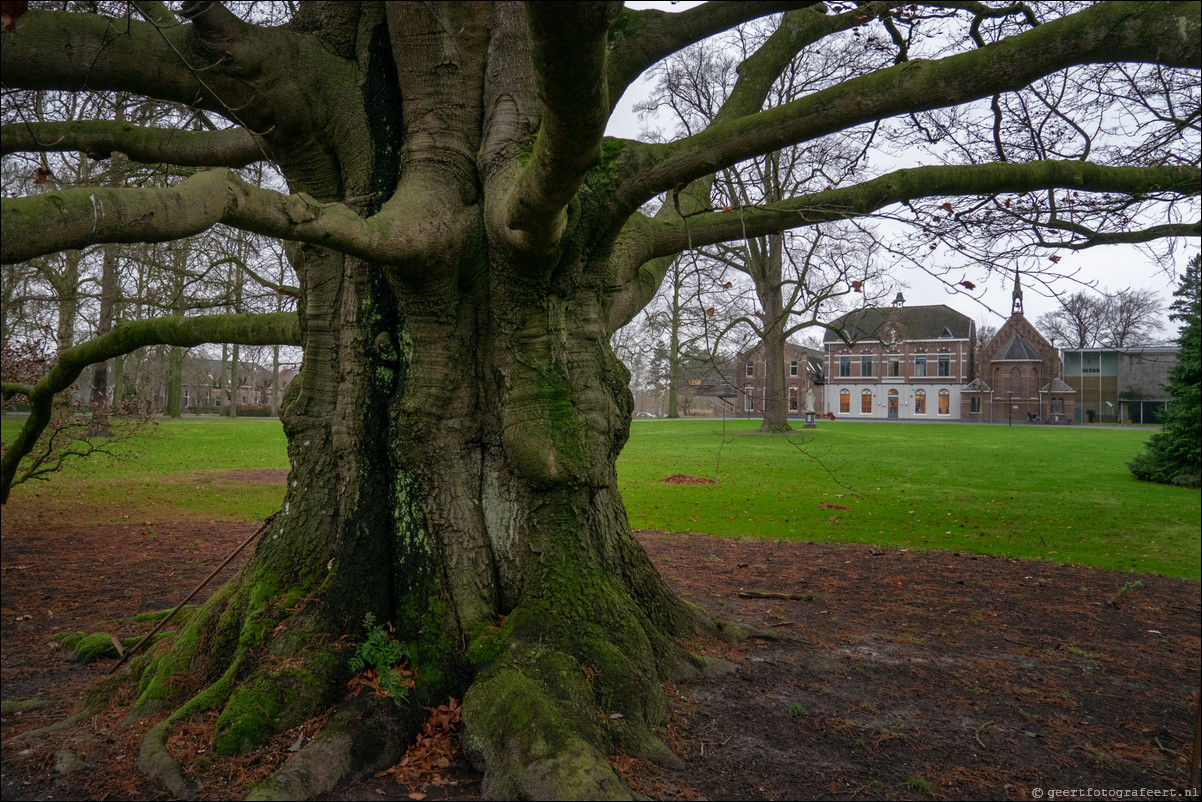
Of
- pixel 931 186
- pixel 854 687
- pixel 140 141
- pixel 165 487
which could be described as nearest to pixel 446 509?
pixel 854 687

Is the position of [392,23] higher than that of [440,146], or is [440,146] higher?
[392,23]

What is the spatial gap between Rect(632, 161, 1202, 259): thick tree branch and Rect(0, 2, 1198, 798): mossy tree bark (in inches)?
0.8

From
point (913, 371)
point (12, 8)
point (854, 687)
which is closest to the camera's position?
point (12, 8)

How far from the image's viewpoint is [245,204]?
2.64 meters

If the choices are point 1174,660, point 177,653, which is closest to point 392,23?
point 177,653

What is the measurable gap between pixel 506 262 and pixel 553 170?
4.84 feet

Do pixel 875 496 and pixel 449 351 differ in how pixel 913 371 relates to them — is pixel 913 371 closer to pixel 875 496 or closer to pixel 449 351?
pixel 875 496

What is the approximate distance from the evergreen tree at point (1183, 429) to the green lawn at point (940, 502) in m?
0.56

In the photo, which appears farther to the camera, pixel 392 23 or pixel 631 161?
pixel 392 23

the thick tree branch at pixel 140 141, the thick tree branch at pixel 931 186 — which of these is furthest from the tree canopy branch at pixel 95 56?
the thick tree branch at pixel 931 186

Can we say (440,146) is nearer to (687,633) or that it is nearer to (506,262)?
(506,262)

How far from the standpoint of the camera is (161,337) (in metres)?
5.25

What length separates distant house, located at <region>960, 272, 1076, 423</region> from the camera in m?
58.6

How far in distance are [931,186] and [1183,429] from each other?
16620mm
